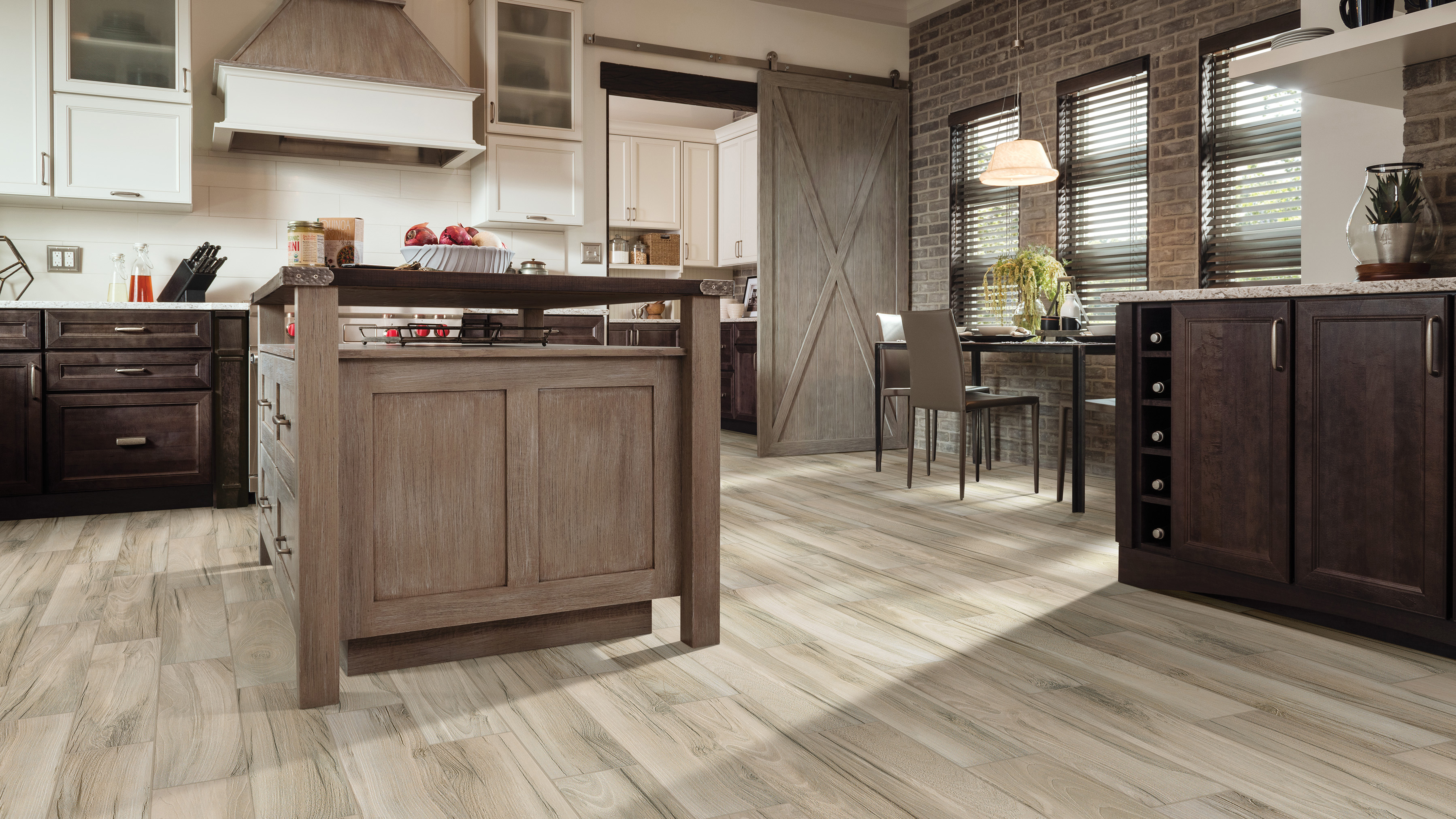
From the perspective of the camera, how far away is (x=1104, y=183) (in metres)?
5.01

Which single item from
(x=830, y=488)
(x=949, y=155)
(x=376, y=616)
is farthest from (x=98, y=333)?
(x=949, y=155)

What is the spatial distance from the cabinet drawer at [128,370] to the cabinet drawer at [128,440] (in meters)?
0.04

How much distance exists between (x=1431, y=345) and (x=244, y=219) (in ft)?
15.6

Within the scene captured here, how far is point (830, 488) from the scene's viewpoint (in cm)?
479

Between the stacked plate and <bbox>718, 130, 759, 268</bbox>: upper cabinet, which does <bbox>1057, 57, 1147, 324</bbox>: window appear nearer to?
the stacked plate

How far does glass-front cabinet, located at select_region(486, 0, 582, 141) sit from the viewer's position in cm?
492

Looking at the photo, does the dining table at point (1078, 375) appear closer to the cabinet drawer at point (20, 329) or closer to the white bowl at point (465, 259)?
the white bowl at point (465, 259)

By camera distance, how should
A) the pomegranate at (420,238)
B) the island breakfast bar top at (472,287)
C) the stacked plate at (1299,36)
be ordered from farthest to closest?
the stacked plate at (1299,36) < the pomegranate at (420,238) < the island breakfast bar top at (472,287)

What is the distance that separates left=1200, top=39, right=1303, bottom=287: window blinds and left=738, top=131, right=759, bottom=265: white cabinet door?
12.8 ft

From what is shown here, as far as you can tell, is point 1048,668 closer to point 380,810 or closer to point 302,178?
point 380,810

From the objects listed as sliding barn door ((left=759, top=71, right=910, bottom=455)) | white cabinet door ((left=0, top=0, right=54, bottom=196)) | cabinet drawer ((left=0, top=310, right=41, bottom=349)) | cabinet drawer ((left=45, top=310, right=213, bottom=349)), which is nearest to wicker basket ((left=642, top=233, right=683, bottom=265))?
sliding barn door ((left=759, top=71, right=910, bottom=455))

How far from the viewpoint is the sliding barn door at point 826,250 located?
5.92 m

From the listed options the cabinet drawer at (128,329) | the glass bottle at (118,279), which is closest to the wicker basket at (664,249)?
the glass bottle at (118,279)

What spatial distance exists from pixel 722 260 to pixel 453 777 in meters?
7.03
